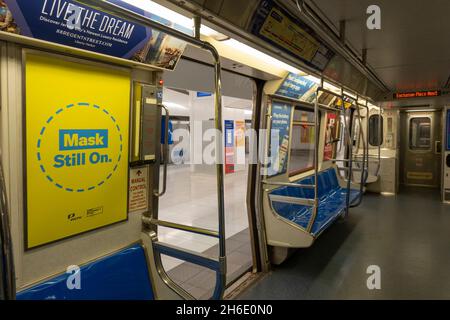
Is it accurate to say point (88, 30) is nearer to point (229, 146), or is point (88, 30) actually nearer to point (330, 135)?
point (330, 135)

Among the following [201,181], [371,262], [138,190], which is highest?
[138,190]

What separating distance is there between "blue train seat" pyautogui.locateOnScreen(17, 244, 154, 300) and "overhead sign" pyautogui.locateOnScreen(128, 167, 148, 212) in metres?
0.29

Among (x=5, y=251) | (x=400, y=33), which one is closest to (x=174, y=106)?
(x=400, y=33)

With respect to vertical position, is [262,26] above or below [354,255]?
above

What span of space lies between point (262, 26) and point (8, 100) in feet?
5.19

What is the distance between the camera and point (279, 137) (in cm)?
418

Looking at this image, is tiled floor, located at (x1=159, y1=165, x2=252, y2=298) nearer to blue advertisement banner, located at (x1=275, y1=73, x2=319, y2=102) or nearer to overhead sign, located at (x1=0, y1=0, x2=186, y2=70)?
blue advertisement banner, located at (x1=275, y1=73, x2=319, y2=102)

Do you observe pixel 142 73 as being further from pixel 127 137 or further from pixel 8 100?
pixel 8 100

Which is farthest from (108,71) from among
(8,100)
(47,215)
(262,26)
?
(262,26)

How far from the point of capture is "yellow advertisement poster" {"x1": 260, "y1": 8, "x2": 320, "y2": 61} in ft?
7.34

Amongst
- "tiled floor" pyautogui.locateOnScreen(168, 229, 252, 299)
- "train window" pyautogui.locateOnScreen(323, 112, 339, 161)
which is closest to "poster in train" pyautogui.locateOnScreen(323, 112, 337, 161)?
"train window" pyautogui.locateOnScreen(323, 112, 339, 161)

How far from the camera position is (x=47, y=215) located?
5.62 ft

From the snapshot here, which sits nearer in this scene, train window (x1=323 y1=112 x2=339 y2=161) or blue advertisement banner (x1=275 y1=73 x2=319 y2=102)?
blue advertisement banner (x1=275 y1=73 x2=319 y2=102)

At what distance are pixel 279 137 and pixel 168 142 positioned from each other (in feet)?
6.17
